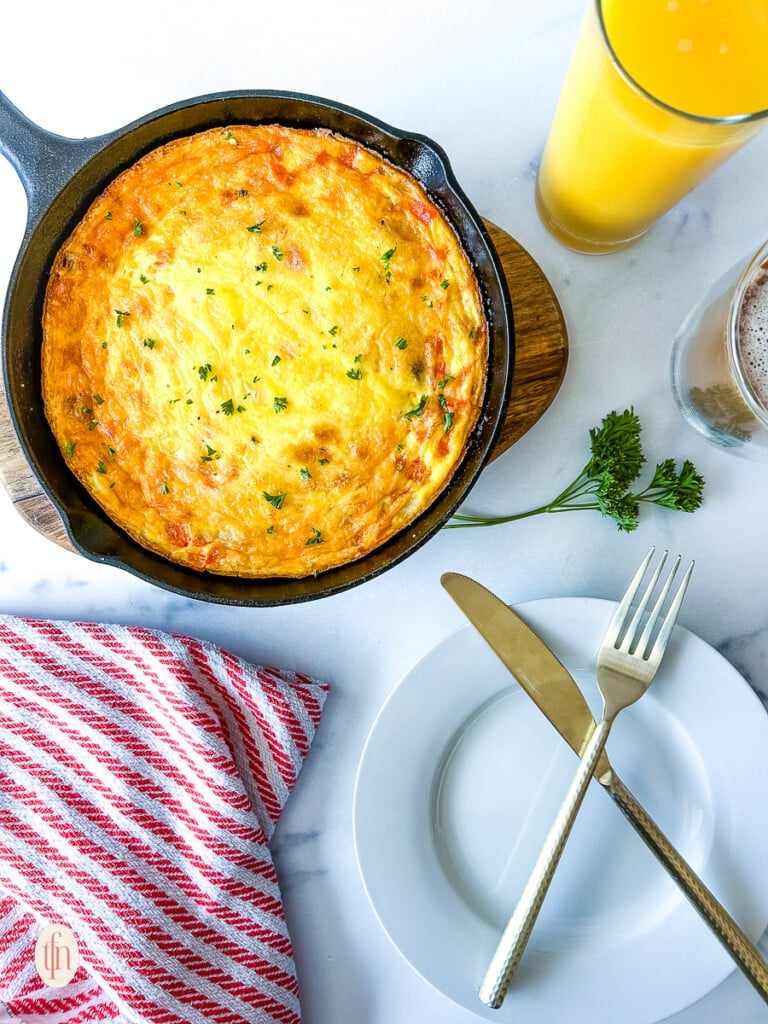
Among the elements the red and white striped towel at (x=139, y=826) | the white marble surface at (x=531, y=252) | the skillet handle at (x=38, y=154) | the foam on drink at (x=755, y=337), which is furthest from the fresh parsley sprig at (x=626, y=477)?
the skillet handle at (x=38, y=154)

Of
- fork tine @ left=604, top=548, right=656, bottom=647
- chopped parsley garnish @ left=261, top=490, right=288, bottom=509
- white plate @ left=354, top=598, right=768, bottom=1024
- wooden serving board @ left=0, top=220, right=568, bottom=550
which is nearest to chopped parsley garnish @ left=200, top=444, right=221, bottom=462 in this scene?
chopped parsley garnish @ left=261, top=490, right=288, bottom=509

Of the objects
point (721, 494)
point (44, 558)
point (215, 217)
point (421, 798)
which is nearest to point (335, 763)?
point (421, 798)

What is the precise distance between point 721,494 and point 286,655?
1204 millimetres

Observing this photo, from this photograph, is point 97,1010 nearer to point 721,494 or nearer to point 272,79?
point 721,494

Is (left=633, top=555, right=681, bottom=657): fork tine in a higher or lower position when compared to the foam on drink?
lower

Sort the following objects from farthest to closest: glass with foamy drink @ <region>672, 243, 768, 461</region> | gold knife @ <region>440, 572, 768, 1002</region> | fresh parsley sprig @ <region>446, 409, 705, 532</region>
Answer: fresh parsley sprig @ <region>446, 409, 705, 532</region> → gold knife @ <region>440, 572, 768, 1002</region> → glass with foamy drink @ <region>672, 243, 768, 461</region>

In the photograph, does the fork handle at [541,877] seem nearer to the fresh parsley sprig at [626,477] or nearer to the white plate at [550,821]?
the white plate at [550,821]

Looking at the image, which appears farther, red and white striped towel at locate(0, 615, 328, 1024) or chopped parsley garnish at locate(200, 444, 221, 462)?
red and white striped towel at locate(0, 615, 328, 1024)

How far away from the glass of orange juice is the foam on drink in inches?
11.7

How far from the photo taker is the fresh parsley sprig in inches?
79.8

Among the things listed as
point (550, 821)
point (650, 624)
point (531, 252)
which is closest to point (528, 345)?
point (531, 252)

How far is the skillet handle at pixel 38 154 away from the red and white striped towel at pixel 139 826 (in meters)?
1.05

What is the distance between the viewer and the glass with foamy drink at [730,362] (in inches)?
71.5

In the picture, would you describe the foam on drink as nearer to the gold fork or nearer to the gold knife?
the gold fork
